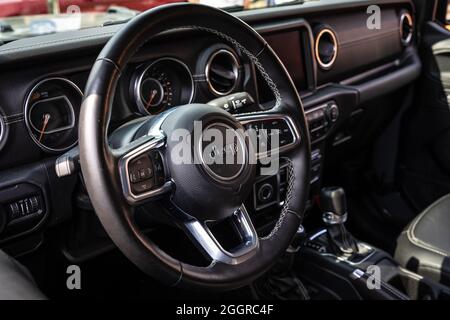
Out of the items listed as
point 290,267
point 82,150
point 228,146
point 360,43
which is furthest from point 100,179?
point 360,43

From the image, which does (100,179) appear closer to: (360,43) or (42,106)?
(42,106)

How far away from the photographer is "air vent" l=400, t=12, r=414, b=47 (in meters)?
2.40

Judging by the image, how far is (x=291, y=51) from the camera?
1881mm

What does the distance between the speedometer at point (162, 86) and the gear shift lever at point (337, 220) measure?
609 millimetres

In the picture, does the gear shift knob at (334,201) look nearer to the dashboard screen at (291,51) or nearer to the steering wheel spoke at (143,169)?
the dashboard screen at (291,51)

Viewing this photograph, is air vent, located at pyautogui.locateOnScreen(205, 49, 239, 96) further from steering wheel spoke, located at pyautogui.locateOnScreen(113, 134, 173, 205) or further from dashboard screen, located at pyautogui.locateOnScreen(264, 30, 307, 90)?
steering wheel spoke, located at pyautogui.locateOnScreen(113, 134, 173, 205)

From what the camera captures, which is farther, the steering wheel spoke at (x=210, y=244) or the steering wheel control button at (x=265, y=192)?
the steering wheel control button at (x=265, y=192)

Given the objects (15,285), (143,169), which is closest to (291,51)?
(143,169)

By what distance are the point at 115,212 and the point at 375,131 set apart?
173cm

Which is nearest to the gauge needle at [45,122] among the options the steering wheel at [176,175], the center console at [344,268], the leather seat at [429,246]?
the steering wheel at [176,175]

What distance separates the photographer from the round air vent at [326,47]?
2.00m

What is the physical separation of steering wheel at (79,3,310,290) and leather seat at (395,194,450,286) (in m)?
0.62

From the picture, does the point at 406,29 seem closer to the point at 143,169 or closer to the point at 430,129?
the point at 430,129

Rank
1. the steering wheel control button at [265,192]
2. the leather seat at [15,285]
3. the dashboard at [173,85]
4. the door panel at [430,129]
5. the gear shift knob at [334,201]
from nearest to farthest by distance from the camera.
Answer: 1. the leather seat at [15,285]
2. the dashboard at [173,85]
3. the steering wheel control button at [265,192]
4. the gear shift knob at [334,201]
5. the door panel at [430,129]
